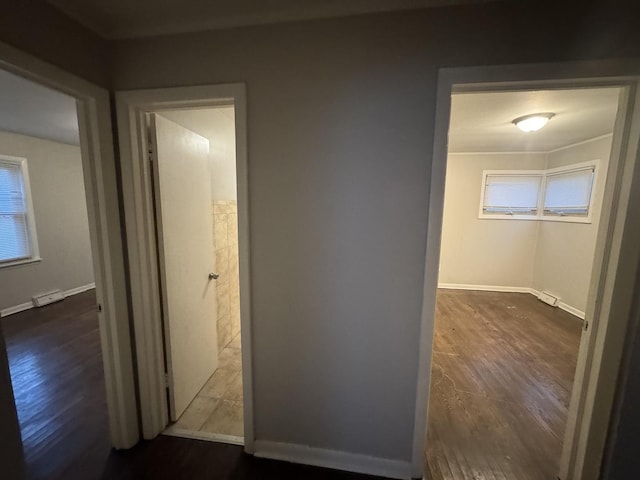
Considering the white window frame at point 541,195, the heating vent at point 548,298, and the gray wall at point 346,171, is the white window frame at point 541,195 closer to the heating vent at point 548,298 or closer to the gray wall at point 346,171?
the heating vent at point 548,298

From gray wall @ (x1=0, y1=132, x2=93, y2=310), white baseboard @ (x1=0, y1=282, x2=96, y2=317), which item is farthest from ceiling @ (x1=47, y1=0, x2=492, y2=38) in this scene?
gray wall @ (x1=0, y1=132, x2=93, y2=310)

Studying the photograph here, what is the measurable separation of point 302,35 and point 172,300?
169 cm

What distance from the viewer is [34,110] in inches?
106

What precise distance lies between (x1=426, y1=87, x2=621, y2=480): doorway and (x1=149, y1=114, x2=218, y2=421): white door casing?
5.53 feet

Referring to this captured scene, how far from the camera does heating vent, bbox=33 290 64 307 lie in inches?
148

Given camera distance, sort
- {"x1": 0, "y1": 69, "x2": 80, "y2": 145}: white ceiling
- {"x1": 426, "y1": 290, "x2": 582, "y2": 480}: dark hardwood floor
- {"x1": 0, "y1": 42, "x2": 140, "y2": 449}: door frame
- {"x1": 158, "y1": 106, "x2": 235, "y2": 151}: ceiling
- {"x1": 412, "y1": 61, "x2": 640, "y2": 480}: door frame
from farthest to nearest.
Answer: {"x1": 0, "y1": 69, "x2": 80, "y2": 145}: white ceiling → {"x1": 158, "y1": 106, "x2": 235, "y2": 151}: ceiling → {"x1": 426, "y1": 290, "x2": 582, "y2": 480}: dark hardwood floor → {"x1": 0, "y1": 42, "x2": 140, "y2": 449}: door frame → {"x1": 412, "y1": 61, "x2": 640, "y2": 480}: door frame

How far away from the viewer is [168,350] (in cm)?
173

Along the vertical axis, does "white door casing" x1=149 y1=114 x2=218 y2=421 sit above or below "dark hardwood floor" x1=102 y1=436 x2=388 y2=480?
above

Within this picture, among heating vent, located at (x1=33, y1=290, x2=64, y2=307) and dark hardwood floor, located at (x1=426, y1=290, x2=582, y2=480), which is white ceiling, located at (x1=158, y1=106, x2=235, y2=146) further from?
heating vent, located at (x1=33, y1=290, x2=64, y2=307)

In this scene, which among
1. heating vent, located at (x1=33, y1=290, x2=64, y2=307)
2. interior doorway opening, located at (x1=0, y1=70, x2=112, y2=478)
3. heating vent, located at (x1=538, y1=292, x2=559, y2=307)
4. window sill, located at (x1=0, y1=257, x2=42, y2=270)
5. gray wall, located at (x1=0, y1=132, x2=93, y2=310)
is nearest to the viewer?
interior doorway opening, located at (x1=0, y1=70, x2=112, y2=478)

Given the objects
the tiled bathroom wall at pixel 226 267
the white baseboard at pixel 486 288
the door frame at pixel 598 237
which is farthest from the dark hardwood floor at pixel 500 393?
the tiled bathroom wall at pixel 226 267

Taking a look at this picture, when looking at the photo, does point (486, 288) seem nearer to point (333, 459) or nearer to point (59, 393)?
point (333, 459)

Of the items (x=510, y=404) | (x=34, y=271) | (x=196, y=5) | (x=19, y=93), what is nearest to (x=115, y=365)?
(x=196, y=5)

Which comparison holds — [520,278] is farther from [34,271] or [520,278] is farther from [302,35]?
[34,271]
